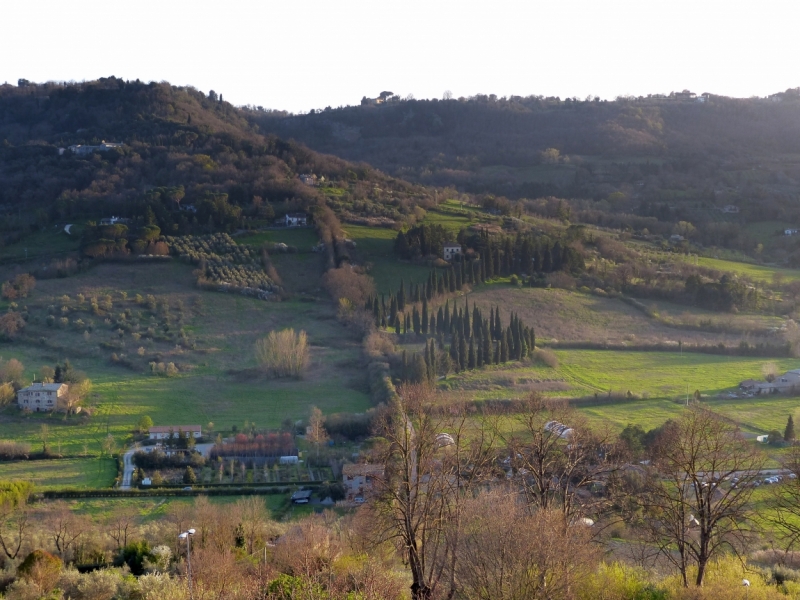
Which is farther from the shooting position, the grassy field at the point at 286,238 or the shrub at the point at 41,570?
the grassy field at the point at 286,238

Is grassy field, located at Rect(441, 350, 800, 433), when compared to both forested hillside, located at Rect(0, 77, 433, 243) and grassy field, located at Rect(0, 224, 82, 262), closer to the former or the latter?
forested hillside, located at Rect(0, 77, 433, 243)

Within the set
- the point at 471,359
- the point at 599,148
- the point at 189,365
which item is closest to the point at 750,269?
the point at 471,359

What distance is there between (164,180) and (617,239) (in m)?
30.9

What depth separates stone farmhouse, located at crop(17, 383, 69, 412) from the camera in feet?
101

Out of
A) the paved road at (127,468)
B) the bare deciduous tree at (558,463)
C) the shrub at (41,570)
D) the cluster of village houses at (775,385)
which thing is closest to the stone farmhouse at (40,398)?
the paved road at (127,468)

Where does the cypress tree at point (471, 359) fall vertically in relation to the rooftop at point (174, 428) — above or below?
above

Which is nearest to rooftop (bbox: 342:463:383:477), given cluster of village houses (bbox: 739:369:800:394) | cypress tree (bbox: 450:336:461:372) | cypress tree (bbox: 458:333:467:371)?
cypress tree (bbox: 450:336:461:372)

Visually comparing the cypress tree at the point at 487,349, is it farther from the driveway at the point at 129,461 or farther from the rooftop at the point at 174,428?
the driveway at the point at 129,461

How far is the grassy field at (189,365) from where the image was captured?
3012 cm

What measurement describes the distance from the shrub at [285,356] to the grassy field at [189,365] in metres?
0.53

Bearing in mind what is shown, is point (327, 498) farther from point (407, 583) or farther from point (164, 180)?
point (164, 180)

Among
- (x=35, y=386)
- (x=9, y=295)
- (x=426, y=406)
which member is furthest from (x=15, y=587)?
(x=9, y=295)

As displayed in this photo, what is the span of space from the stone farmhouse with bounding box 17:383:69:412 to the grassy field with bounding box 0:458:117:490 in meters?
4.57

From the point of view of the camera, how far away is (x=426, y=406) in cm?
1753
